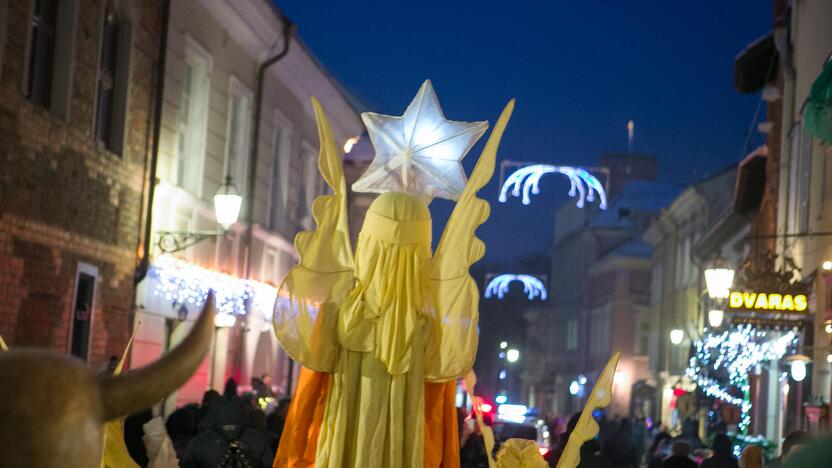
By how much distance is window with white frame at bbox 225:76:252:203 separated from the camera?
79.7 ft

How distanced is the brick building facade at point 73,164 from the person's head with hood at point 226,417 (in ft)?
20.0

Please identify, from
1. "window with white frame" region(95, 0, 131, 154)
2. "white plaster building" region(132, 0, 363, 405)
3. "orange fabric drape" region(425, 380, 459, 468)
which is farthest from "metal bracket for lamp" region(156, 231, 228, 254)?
"orange fabric drape" region(425, 380, 459, 468)

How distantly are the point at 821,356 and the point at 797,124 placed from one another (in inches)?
211

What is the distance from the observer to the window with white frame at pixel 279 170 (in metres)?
27.9

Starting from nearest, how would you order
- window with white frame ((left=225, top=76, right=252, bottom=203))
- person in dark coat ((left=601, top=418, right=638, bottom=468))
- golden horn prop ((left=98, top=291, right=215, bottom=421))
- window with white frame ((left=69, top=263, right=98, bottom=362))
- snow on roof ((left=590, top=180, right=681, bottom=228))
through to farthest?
golden horn prop ((left=98, top=291, right=215, bottom=421)), person in dark coat ((left=601, top=418, right=638, bottom=468)), window with white frame ((left=69, top=263, right=98, bottom=362)), window with white frame ((left=225, top=76, right=252, bottom=203)), snow on roof ((left=590, top=180, right=681, bottom=228))

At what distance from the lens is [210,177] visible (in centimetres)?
2272

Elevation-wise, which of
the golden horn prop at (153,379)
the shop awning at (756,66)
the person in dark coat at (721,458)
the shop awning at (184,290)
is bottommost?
the person in dark coat at (721,458)

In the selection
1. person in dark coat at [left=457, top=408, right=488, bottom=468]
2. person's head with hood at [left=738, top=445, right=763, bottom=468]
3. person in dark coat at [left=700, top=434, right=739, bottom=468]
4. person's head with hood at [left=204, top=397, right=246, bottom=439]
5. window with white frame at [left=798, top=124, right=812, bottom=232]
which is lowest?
person in dark coat at [left=457, top=408, right=488, bottom=468]

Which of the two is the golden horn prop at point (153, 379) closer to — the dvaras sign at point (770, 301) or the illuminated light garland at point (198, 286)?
the illuminated light garland at point (198, 286)

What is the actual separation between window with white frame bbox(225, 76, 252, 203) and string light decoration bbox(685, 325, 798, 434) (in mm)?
8944

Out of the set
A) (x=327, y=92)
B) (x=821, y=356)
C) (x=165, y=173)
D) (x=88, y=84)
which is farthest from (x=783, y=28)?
(x=88, y=84)

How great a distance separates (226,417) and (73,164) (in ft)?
26.1

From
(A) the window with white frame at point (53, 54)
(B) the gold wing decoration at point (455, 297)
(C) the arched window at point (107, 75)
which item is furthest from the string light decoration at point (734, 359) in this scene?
(B) the gold wing decoration at point (455, 297)

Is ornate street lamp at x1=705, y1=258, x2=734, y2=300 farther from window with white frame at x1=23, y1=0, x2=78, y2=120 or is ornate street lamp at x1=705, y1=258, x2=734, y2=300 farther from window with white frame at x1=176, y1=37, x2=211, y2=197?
window with white frame at x1=23, y1=0, x2=78, y2=120
